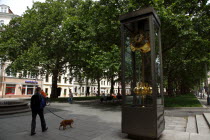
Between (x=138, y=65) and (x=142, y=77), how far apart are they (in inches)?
27.4

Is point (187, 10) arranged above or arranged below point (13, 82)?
above

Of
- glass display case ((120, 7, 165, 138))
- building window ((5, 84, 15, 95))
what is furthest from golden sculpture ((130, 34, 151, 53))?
building window ((5, 84, 15, 95))

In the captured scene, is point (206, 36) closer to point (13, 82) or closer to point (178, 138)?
point (178, 138)

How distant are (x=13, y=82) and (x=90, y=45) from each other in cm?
3224

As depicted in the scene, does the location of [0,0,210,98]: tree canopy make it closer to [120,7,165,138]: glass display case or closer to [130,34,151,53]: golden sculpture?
[120,7,165,138]: glass display case

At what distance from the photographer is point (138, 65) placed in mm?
7059

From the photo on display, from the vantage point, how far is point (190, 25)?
12859 millimetres

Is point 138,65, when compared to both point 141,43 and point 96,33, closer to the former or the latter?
point 141,43

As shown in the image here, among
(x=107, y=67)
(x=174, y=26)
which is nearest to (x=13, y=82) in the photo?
(x=107, y=67)

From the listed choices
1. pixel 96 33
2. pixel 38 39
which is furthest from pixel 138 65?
pixel 38 39

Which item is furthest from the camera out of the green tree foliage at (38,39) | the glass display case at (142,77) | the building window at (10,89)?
the building window at (10,89)

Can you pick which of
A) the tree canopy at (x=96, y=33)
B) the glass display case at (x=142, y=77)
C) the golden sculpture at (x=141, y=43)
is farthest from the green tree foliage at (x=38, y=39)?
the golden sculpture at (x=141, y=43)

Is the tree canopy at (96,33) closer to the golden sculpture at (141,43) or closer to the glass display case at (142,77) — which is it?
the glass display case at (142,77)

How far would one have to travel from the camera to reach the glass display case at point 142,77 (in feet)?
17.7
